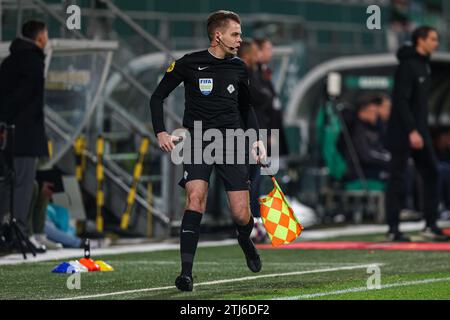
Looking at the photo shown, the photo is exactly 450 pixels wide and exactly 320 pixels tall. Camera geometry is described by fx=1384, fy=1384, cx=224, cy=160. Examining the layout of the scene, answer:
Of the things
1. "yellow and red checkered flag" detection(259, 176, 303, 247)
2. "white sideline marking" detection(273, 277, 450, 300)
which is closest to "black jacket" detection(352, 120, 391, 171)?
"white sideline marking" detection(273, 277, 450, 300)

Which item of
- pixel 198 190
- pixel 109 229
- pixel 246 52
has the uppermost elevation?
pixel 246 52

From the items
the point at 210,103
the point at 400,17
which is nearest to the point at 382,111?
the point at 210,103

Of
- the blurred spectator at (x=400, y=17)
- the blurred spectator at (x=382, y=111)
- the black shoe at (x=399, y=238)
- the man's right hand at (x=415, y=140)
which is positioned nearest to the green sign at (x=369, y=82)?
the blurred spectator at (x=382, y=111)

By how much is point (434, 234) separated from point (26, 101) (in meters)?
4.98

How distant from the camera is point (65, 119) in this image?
1630 centimetres

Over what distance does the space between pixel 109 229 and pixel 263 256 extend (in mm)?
3993

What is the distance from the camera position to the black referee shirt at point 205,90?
9.80m

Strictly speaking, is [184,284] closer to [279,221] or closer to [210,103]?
[279,221]

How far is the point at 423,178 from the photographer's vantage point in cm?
1580

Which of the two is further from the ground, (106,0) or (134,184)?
(106,0)
